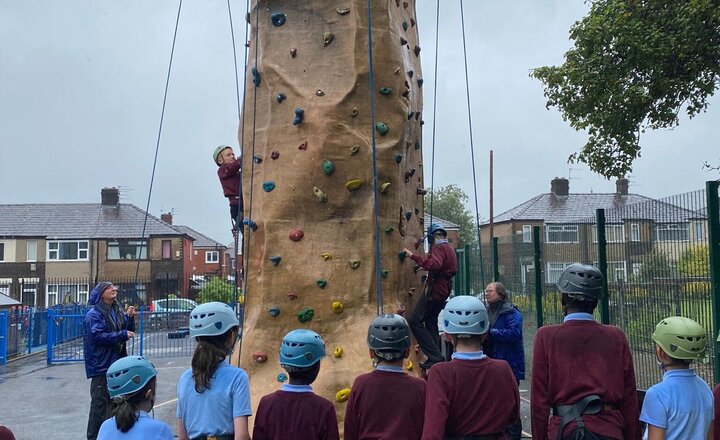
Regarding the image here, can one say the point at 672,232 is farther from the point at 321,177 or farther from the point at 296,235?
the point at 296,235

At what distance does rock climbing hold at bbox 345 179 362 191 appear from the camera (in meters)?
6.68

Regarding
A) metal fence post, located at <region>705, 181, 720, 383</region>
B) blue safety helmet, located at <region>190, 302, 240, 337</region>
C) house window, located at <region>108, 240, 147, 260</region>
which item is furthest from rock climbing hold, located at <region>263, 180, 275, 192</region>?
house window, located at <region>108, 240, 147, 260</region>

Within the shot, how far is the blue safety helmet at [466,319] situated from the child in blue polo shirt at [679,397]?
0.89m

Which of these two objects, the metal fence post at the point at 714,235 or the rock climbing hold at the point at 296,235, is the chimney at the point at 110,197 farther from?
the metal fence post at the point at 714,235

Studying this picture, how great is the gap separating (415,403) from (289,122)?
3708 mm

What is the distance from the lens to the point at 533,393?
3812 mm

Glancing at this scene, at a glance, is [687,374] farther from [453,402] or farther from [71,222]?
[71,222]

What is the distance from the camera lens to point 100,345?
665 cm

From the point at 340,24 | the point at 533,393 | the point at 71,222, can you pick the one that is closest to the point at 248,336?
the point at 340,24

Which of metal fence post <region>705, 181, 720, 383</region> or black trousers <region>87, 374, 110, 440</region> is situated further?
black trousers <region>87, 374, 110, 440</region>

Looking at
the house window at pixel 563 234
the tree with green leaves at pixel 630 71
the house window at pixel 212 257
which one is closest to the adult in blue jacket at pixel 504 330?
the house window at pixel 563 234

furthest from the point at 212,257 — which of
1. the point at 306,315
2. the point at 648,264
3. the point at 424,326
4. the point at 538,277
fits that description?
the point at 648,264

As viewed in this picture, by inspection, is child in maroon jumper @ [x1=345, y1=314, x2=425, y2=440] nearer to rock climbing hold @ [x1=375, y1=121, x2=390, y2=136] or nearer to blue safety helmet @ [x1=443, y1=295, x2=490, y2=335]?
A: blue safety helmet @ [x1=443, y1=295, x2=490, y2=335]

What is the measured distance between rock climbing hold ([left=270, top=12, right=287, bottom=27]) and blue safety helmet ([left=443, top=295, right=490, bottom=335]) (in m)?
3.97
